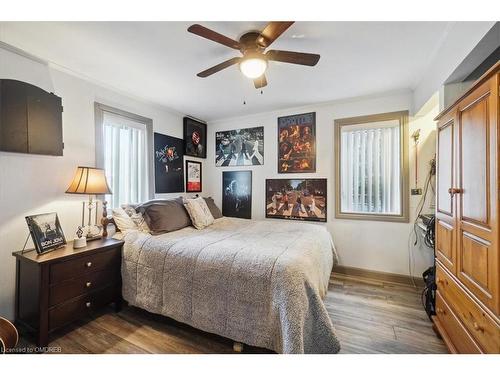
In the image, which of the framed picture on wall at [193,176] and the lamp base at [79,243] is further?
the framed picture on wall at [193,176]

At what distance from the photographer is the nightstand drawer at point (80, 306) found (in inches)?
62.8

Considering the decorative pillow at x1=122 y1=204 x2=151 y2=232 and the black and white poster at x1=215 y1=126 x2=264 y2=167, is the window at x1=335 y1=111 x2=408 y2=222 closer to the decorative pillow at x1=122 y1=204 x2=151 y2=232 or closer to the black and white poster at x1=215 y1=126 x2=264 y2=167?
the black and white poster at x1=215 y1=126 x2=264 y2=167

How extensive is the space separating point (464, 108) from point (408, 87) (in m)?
1.63

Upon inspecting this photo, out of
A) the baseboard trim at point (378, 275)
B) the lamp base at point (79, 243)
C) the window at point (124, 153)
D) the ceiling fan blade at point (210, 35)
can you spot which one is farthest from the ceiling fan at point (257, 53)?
the baseboard trim at point (378, 275)

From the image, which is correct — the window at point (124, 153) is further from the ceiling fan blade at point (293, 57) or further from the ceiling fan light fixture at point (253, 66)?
the ceiling fan blade at point (293, 57)

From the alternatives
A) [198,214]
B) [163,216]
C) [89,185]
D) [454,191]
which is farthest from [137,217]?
[454,191]

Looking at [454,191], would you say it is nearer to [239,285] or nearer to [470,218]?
[470,218]

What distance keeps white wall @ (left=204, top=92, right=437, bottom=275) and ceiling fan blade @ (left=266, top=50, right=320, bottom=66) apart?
1589 mm

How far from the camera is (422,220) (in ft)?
8.02

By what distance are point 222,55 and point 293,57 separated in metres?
0.69

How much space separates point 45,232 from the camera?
1.73 metres

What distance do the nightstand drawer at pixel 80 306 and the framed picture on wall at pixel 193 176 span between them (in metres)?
1.89

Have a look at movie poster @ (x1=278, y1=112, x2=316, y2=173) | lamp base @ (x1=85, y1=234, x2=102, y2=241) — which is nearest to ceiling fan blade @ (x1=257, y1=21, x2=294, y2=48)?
movie poster @ (x1=278, y1=112, x2=316, y2=173)
